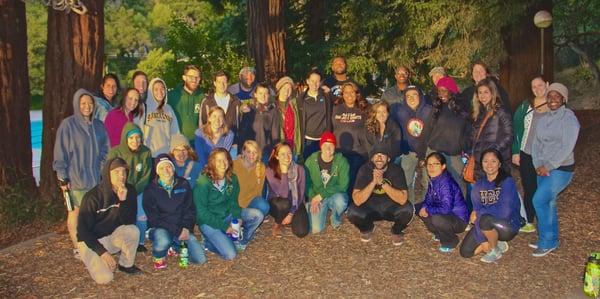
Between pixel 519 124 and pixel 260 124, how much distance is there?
313cm

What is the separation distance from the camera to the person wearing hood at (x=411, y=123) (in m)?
7.73

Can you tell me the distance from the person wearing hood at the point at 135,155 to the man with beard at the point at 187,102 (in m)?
1.34

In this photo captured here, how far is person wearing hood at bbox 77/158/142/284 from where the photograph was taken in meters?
6.25

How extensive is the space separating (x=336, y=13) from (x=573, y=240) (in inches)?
358

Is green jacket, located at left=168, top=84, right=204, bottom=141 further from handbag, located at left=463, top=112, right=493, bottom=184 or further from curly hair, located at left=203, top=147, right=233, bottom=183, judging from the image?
handbag, located at left=463, top=112, right=493, bottom=184

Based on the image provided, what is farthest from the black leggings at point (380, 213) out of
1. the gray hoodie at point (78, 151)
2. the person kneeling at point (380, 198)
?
the gray hoodie at point (78, 151)

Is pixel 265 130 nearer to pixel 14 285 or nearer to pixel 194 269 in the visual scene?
pixel 194 269

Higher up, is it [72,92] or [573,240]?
[72,92]

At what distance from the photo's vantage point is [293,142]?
27.4 ft

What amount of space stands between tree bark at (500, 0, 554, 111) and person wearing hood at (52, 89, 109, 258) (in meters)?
8.40

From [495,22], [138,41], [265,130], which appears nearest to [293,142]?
[265,130]

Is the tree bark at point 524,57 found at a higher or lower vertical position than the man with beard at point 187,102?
higher

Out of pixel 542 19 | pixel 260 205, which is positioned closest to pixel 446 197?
pixel 260 205

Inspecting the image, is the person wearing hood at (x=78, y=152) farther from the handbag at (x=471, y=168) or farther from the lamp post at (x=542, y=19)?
the lamp post at (x=542, y=19)
